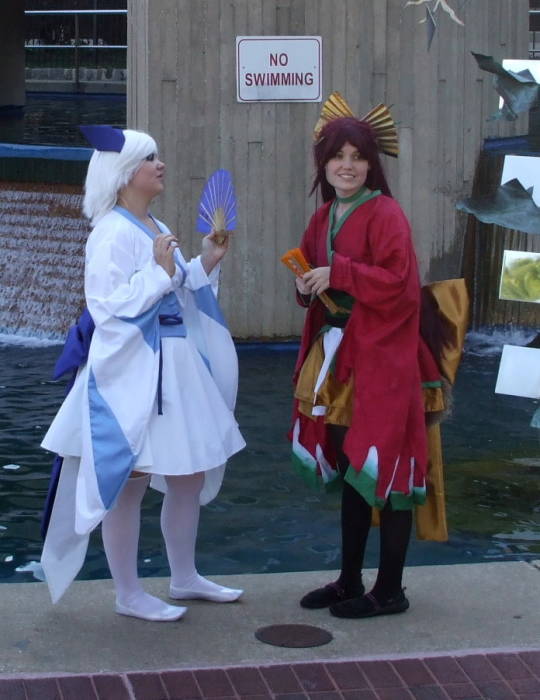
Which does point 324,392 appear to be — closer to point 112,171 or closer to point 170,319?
point 170,319

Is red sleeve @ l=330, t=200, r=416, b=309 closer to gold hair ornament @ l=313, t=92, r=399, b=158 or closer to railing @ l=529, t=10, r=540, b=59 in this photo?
gold hair ornament @ l=313, t=92, r=399, b=158

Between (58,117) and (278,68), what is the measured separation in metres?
12.7

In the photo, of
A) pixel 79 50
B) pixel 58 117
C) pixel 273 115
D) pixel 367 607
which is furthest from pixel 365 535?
pixel 79 50

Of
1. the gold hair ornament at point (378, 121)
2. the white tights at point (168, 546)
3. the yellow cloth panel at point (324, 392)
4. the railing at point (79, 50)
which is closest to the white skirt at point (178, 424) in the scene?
the white tights at point (168, 546)

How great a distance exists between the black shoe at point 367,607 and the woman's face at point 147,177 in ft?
4.69

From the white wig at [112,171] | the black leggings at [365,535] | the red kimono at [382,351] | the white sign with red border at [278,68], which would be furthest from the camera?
the white sign with red border at [278,68]

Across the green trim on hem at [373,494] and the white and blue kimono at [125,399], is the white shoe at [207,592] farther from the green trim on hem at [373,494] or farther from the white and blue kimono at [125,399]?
the green trim on hem at [373,494]

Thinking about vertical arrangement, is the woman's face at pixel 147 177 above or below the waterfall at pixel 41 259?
above

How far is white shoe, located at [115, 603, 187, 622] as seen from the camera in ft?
13.9

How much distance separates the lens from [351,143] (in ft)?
13.6

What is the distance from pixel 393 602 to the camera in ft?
14.1

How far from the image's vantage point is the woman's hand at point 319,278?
4074 mm

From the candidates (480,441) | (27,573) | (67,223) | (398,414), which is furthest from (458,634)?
(67,223)

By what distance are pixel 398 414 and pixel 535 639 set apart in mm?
789
